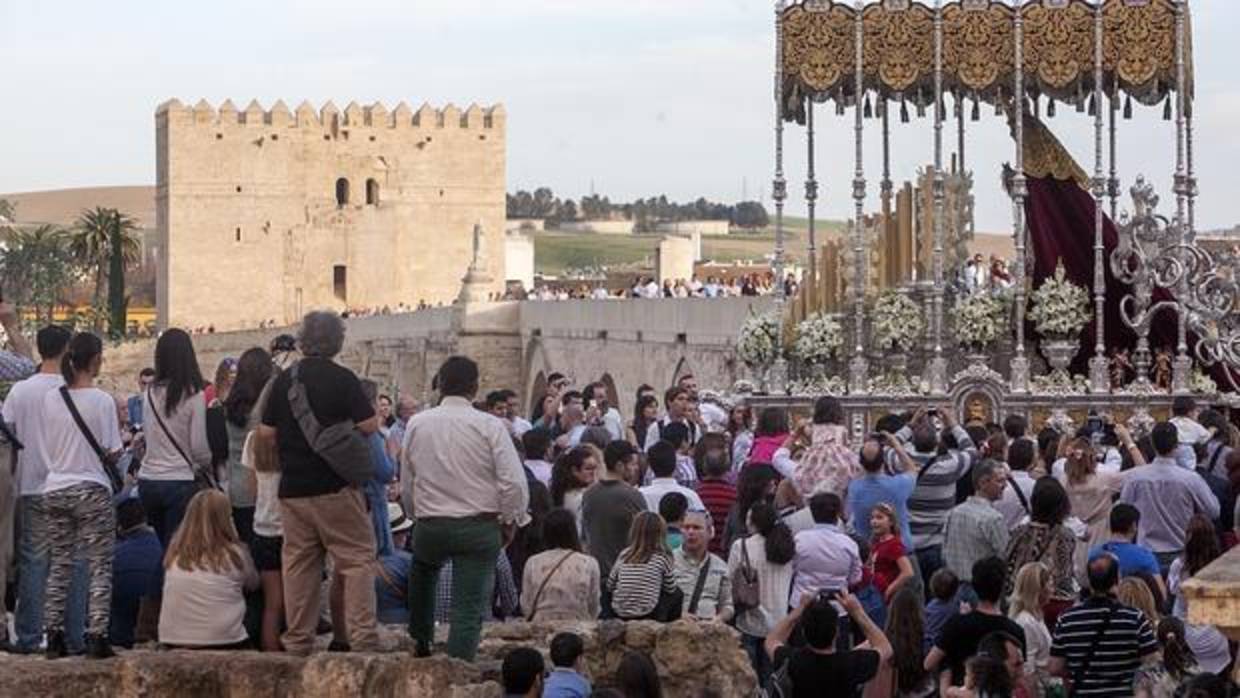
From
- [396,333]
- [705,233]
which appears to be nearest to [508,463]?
[396,333]

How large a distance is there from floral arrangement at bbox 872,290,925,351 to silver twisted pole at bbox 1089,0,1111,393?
126cm

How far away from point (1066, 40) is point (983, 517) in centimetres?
864

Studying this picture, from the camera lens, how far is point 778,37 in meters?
19.3

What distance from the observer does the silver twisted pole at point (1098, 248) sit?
60.7 ft

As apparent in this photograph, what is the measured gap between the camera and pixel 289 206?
273ft

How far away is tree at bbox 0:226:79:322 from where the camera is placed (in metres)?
97.9

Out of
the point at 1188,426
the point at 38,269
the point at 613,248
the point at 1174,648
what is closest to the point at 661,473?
the point at 1174,648

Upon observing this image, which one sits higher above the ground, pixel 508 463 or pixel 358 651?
pixel 508 463

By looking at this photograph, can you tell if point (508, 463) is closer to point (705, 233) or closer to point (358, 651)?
point (358, 651)

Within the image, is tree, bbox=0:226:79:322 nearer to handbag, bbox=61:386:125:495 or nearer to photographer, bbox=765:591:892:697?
handbag, bbox=61:386:125:495

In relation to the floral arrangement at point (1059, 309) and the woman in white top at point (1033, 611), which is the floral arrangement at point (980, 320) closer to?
the floral arrangement at point (1059, 309)

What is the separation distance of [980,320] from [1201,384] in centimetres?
158

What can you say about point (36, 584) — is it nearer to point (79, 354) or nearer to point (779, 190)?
point (79, 354)

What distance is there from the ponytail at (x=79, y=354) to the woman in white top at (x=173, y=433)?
0.29 m
